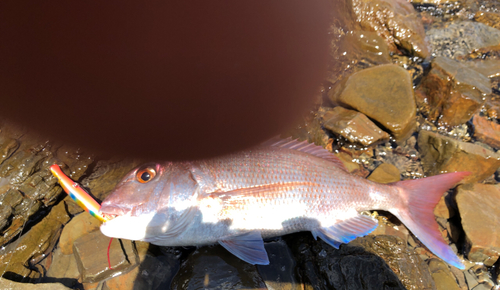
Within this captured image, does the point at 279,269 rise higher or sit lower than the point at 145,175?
lower

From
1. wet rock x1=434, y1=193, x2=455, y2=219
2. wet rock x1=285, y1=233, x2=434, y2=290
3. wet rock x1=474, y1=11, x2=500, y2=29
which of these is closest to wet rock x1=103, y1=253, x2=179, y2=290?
wet rock x1=285, y1=233, x2=434, y2=290

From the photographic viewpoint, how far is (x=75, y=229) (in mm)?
2305

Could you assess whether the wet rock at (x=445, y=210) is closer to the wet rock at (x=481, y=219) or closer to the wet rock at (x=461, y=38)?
the wet rock at (x=481, y=219)

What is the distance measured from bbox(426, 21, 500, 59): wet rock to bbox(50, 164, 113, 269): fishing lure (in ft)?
17.1

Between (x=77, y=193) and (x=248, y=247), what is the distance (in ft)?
5.17

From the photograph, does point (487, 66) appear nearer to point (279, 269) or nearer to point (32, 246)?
point (279, 269)

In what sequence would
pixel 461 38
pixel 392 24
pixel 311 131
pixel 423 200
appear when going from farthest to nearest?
pixel 461 38
pixel 392 24
pixel 311 131
pixel 423 200

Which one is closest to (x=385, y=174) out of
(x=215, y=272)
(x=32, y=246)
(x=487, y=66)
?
(x=215, y=272)

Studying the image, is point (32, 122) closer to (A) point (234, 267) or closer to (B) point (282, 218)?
(A) point (234, 267)

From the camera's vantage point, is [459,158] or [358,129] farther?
[358,129]

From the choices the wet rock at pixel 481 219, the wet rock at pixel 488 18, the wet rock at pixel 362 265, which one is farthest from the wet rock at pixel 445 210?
the wet rock at pixel 488 18

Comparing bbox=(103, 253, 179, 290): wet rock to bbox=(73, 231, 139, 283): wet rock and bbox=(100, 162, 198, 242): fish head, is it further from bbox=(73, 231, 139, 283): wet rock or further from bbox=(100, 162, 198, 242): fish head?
bbox=(100, 162, 198, 242): fish head

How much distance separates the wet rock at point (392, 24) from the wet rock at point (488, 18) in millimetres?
1525

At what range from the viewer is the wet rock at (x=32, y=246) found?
212cm
